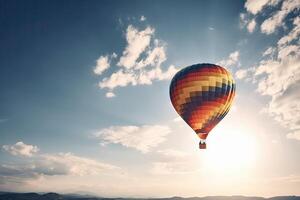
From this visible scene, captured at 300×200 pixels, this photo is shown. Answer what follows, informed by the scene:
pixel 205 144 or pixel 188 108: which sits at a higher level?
pixel 188 108

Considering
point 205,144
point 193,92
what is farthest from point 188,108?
point 205,144

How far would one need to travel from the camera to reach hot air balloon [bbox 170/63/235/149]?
170ft

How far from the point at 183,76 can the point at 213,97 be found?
6.57 metres

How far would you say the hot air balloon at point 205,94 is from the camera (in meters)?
51.8

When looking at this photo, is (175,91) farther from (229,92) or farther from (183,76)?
(229,92)

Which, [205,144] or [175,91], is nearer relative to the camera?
[205,144]

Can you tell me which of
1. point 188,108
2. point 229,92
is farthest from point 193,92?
point 229,92

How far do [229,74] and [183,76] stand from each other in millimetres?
8374

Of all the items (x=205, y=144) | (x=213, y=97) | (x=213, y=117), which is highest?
→ (x=213, y=97)

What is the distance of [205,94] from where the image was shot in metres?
51.9

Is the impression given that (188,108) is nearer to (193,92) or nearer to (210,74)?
(193,92)

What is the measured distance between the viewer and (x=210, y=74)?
169 ft

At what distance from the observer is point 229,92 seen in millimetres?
52844

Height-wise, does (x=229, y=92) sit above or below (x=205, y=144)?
above
